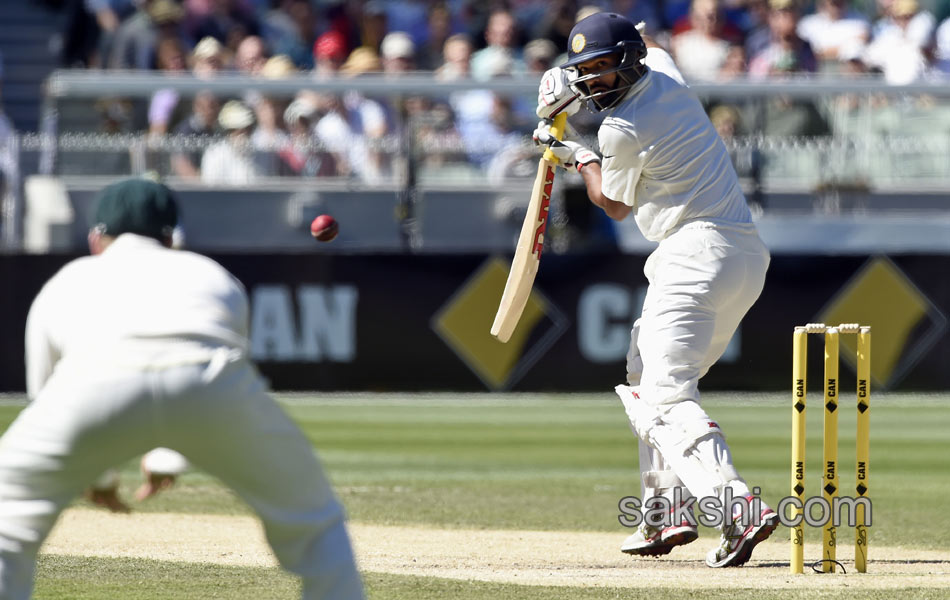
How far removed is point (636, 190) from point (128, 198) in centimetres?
283

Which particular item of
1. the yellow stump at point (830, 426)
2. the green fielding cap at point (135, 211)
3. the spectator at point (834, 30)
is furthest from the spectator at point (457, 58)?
the green fielding cap at point (135, 211)

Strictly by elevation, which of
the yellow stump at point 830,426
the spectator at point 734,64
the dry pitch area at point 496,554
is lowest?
the dry pitch area at point 496,554

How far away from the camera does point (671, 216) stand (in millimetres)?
6215

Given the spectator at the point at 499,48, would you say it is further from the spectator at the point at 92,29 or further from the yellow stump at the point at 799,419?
the yellow stump at the point at 799,419

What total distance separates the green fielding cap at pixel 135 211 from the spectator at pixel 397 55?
36.4 feet

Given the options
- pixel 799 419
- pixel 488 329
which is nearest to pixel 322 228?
pixel 799 419

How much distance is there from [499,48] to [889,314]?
189 inches

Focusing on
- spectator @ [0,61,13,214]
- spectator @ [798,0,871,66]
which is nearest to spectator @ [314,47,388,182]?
spectator @ [0,61,13,214]

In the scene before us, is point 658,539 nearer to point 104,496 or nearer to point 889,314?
point 104,496

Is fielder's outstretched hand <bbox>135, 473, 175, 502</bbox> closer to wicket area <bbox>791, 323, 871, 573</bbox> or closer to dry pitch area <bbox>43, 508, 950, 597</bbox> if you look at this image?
dry pitch area <bbox>43, 508, 950, 597</bbox>

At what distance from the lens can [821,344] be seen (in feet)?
45.8

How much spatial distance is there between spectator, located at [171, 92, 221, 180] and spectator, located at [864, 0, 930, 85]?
6.64 meters

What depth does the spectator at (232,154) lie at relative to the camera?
45.0ft

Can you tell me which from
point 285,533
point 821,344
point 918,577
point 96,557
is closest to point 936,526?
point 918,577
